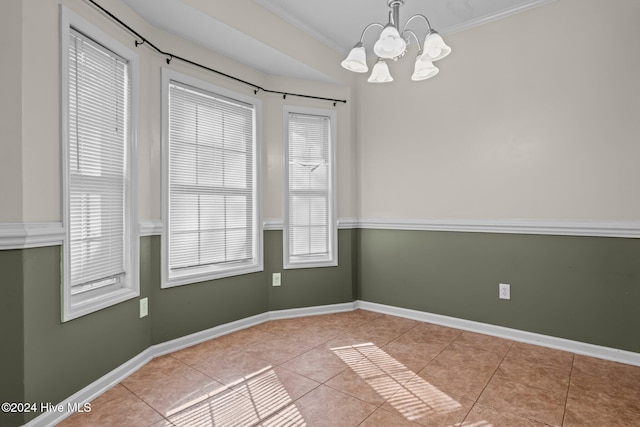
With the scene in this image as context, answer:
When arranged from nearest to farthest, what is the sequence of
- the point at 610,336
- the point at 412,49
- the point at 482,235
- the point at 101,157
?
the point at 101,157, the point at 610,336, the point at 482,235, the point at 412,49

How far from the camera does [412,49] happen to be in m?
3.25

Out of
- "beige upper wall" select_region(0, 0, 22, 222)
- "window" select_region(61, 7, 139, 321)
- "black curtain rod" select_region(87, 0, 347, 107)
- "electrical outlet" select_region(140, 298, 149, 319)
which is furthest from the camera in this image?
"electrical outlet" select_region(140, 298, 149, 319)

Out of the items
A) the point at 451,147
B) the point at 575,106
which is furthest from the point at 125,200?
the point at 575,106

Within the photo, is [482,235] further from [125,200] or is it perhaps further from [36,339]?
[36,339]

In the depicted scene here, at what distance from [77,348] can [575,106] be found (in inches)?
145

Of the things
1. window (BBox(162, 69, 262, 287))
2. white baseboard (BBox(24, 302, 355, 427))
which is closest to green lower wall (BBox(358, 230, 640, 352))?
white baseboard (BBox(24, 302, 355, 427))

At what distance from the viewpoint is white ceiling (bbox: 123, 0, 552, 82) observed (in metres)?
2.34

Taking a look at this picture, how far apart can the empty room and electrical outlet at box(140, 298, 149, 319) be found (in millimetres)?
15

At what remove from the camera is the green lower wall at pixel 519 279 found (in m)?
2.39

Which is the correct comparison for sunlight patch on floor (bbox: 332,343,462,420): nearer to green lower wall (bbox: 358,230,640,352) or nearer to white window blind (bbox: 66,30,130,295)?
green lower wall (bbox: 358,230,640,352)

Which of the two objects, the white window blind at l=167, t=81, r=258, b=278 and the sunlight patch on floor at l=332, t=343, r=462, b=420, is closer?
the sunlight patch on floor at l=332, t=343, r=462, b=420

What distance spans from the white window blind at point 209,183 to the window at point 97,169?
36cm

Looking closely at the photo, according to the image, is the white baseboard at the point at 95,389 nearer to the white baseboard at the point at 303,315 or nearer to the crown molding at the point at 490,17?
the white baseboard at the point at 303,315

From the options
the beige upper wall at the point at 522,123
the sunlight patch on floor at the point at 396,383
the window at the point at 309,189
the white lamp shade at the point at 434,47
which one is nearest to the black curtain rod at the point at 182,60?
the window at the point at 309,189
